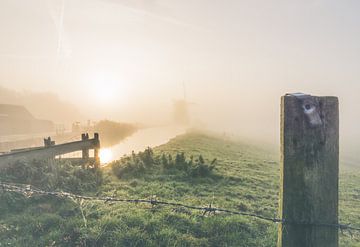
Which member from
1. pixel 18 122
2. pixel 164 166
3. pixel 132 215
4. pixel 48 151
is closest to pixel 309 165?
pixel 132 215

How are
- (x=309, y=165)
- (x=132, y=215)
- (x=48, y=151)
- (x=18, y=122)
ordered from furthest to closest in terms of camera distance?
(x=18, y=122), (x=48, y=151), (x=132, y=215), (x=309, y=165)

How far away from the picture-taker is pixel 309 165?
1.71m

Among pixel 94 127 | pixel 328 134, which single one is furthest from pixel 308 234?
pixel 94 127

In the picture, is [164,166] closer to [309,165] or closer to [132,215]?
[132,215]

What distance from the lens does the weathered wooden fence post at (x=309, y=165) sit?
1.70 meters

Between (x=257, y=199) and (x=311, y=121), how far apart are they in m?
6.57

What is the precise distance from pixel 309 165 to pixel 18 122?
193 feet

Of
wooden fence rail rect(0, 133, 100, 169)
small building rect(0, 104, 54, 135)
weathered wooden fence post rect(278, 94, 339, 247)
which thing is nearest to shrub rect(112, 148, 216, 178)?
wooden fence rail rect(0, 133, 100, 169)

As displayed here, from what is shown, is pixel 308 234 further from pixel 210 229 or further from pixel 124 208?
pixel 124 208

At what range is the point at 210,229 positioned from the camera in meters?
4.90

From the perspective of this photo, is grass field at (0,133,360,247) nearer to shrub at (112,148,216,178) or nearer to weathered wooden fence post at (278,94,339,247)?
shrub at (112,148,216,178)

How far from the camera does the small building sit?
4603 centimetres

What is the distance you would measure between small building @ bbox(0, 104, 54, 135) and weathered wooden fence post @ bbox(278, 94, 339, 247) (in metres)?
52.5

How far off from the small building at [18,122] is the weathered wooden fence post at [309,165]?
52.5 metres
